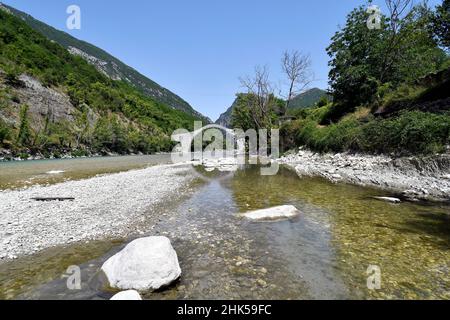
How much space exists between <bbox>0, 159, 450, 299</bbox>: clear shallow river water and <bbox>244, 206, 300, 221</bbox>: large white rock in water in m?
0.36

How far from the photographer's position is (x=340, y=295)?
13.0 ft

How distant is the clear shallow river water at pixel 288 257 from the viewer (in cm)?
411

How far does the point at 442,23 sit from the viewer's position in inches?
597

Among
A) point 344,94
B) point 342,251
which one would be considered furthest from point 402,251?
point 344,94

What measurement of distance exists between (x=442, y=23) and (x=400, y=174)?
10803 mm

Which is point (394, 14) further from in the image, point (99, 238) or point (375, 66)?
point (99, 238)

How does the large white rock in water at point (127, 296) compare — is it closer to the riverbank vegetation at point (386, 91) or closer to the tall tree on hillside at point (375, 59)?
the riverbank vegetation at point (386, 91)

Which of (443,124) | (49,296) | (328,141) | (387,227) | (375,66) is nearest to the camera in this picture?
(49,296)

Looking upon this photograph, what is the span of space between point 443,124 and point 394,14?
2186 cm

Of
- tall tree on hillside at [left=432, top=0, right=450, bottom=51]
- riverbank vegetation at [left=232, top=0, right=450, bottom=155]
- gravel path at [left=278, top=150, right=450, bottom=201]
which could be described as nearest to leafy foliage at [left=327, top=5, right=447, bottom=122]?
riverbank vegetation at [left=232, top=0, right=450, bottom=155]

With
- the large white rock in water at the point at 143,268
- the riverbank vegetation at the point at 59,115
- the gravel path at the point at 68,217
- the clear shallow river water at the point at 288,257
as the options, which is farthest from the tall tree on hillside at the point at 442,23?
the riverbank vegetation at the point at 59,115

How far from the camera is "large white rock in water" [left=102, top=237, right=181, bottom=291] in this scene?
405cm

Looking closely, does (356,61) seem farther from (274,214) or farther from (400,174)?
(274,214)

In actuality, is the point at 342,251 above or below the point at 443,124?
below
